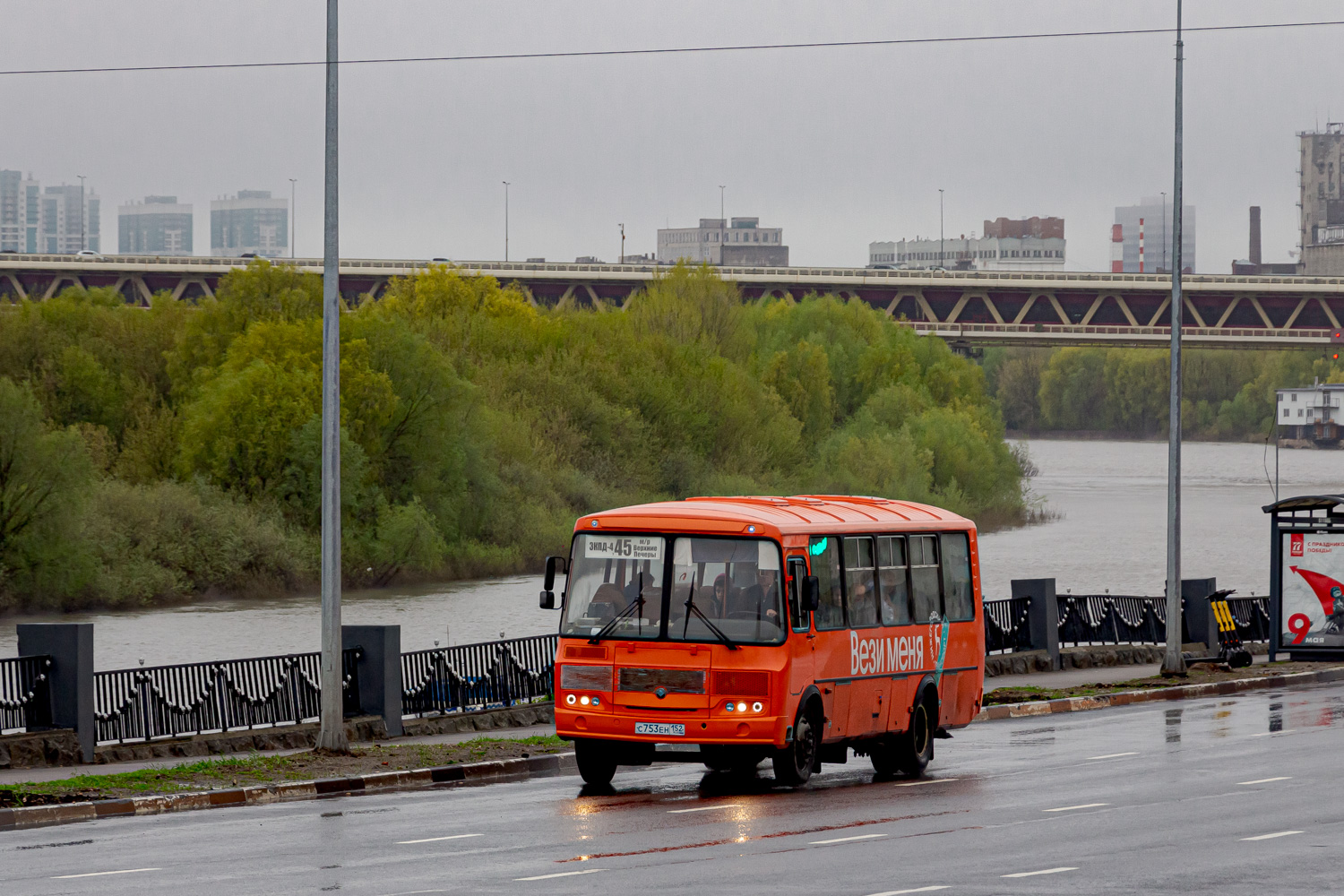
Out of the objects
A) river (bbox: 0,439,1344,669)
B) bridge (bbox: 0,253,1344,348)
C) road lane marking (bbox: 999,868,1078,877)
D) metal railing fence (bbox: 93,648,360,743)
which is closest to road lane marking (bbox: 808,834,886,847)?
road lane marking (bbox: 999,868,1078,877)

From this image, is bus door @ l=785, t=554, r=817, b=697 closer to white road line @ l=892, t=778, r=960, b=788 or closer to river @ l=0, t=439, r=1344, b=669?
white road line @ l=892, t=778, r=960, b=788

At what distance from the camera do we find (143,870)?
40.7ft

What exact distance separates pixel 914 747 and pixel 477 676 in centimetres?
683

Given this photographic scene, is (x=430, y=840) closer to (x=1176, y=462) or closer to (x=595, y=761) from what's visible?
(x=595, y=761)

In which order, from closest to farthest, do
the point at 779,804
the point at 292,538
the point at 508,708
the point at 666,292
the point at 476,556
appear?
the point at 779,804
the point at 508,708
the point at 292,538
the point at 476,556
the point at 666,292

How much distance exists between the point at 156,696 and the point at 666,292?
65.7 metres

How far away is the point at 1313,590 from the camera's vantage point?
32406 mm

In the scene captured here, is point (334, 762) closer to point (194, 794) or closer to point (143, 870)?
point (194, 794)

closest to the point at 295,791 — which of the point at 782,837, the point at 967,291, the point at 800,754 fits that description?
the point at 800,754

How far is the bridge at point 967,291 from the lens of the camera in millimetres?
104375

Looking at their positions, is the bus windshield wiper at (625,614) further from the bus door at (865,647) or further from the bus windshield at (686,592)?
the bus door at (865,647)

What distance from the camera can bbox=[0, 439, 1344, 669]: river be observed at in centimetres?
4412

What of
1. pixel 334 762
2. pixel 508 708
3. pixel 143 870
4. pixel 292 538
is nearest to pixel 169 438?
pixel 292 538

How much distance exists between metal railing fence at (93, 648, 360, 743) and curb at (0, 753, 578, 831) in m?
2.70
